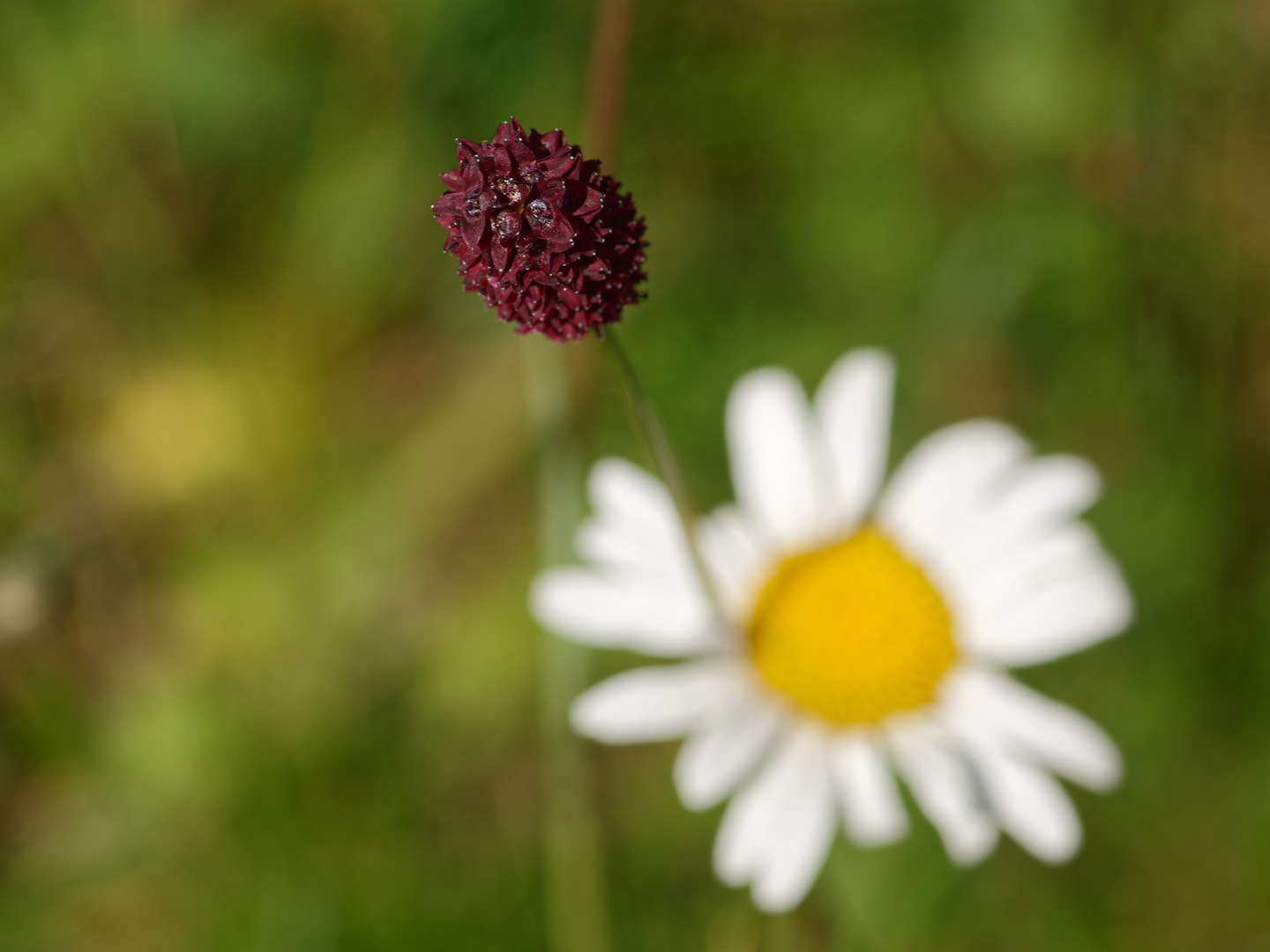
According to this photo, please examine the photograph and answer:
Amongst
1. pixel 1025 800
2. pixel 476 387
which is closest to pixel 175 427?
→ pixel 476 387

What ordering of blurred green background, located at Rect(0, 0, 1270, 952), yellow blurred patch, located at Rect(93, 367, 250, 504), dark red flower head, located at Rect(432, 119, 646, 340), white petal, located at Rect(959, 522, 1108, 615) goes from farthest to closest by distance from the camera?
yellow blurred patch, located at Rect(93, 367, 250, 504), blurred green background, located at Rect(0, 0, 1270, 952), white petal, located at Rect(959, 522, 1108, 615), dark red flower head, located at Rect(432, 119, 646, 340)

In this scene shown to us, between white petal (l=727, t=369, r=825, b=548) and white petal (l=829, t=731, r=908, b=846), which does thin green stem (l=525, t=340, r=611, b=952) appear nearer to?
white petal (l=727, t=369, r=825, b=548)

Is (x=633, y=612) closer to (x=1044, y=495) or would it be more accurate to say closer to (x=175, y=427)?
(x=1044, y=495)

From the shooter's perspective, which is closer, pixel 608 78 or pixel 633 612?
pixel 633 612

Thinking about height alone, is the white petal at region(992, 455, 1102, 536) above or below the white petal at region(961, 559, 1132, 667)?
above

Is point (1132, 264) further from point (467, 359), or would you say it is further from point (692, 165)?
point (467, 359)

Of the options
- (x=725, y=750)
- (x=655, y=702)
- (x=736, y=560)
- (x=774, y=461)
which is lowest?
(x=725, y=750)

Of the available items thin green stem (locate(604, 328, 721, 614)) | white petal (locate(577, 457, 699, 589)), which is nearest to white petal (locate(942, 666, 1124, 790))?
white petal (locate(577, 457, 699, 589))
